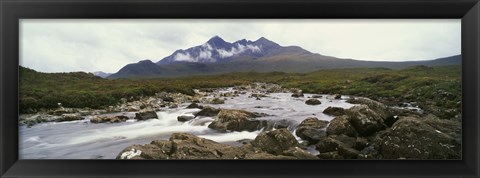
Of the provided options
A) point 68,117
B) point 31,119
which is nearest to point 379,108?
point 68,117

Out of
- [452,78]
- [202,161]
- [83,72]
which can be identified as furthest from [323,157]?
[83,72]

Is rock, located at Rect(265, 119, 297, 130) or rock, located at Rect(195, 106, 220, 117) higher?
rock, located at Rect(195, 106, 220, 117)

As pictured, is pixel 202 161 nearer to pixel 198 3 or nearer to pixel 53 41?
pixel 198 3

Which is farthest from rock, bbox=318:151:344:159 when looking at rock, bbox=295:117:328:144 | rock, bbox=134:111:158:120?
rock, bbox=134:111:158:120

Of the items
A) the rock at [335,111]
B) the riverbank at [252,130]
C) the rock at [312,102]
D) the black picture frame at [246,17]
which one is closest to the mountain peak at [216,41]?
the black picture frame at [246,17]

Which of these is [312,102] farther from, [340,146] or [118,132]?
[118,132]

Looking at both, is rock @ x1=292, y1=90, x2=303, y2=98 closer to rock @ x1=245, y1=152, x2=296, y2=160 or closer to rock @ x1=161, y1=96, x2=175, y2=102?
rock @ x1=245, y1=152, x2=296, y2=160
